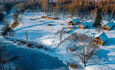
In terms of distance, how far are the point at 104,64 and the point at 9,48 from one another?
17.1 m

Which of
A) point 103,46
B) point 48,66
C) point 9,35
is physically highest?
point 9,35

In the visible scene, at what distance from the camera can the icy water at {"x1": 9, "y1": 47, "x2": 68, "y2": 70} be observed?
1406 cm

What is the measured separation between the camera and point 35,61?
15516 millimetres

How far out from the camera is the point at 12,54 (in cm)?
1733

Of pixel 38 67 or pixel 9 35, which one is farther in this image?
pixel 9 35

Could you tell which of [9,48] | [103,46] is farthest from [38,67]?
[103,46]

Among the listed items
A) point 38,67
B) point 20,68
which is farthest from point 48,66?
point 20,68

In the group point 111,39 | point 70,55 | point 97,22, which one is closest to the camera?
point 70,55

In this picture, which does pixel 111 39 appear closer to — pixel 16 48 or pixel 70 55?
pixel 70 55

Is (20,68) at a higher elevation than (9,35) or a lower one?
lower

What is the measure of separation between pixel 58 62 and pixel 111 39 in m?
13.0

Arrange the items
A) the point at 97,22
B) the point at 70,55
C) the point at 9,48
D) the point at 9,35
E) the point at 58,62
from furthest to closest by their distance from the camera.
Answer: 1. the point at 97,22
2. the point at 9,35
3. the point at 9,48
4. the point at 70,55
5. the point at 58,62

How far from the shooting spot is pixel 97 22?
26500 mm

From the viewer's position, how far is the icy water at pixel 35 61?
46.1ft
